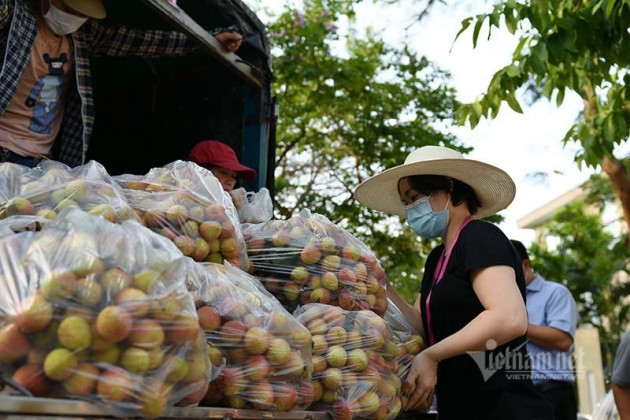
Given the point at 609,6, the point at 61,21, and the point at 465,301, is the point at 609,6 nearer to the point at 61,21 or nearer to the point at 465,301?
the point at 465,301

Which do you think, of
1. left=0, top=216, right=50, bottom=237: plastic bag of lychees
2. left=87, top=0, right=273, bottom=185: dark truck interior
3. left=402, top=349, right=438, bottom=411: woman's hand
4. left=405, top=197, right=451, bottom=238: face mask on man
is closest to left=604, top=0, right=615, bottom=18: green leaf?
left=405, top=197, right=451, bottom=238: face mask on man

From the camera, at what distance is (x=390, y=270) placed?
31.3ft

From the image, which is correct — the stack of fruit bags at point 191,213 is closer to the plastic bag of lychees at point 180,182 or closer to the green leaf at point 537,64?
the plastic bag of lychees at point 180,182

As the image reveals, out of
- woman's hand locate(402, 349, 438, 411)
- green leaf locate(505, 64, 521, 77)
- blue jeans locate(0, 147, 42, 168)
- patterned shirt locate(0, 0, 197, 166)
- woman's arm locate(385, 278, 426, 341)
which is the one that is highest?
green leaf locate(505, 64, 521, 77)

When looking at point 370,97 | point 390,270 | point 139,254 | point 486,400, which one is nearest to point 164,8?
point 139,254

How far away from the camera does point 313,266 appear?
2334 millimetres

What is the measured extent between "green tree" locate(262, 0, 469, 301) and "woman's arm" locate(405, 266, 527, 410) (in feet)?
19.9

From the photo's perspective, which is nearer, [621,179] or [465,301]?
[465,301]

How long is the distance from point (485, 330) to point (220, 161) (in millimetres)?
1786

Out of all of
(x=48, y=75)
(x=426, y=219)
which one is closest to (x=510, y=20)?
(x=426, y=219)

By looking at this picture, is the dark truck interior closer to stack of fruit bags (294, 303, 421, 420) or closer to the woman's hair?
the woman's hair

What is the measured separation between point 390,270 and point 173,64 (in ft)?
18.7

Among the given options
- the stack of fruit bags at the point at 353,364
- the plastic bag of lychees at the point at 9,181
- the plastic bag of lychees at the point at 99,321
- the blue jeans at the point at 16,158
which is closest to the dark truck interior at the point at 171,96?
the blue jeans at the point at 16,158

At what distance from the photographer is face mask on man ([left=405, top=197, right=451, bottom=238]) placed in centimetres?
268
